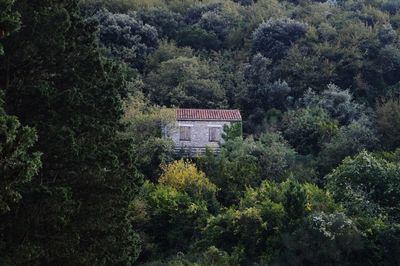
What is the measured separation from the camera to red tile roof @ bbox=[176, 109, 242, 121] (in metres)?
30.8

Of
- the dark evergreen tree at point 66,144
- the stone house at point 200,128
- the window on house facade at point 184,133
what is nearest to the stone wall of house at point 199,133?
the stone house at point 200,128

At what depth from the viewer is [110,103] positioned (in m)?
14.1

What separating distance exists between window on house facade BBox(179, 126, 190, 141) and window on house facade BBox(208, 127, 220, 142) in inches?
46.3

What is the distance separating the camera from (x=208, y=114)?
31.3m

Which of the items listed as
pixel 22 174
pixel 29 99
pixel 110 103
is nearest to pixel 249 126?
pixel 110 103

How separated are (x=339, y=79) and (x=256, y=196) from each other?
55.0 ft

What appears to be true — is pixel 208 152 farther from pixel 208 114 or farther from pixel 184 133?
pixel 208 114

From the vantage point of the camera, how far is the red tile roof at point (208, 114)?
30811 mm

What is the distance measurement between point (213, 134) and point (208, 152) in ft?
12.4

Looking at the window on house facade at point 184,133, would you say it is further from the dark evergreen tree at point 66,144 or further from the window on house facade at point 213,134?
the dark evergreen tree at point 66,144

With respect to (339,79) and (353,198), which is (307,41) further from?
(353,198)

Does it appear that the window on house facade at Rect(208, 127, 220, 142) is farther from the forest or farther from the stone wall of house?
the forest

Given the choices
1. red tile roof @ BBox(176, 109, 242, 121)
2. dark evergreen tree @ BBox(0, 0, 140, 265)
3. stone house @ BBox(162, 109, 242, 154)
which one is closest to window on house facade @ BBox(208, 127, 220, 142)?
stone house @ BBox(162, 109, 242, 154)

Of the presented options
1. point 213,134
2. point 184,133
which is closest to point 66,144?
point 184,133
